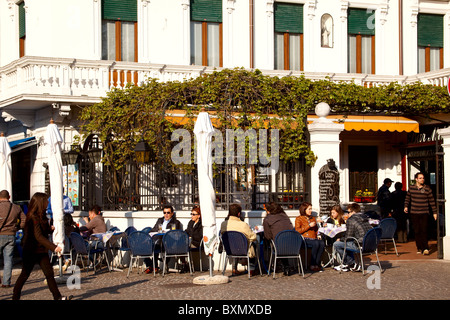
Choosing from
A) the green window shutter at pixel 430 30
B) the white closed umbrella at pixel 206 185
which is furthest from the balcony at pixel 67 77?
the white closed umbrella at pixel 206 185

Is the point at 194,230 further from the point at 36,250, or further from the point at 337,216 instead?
the point at 36,250

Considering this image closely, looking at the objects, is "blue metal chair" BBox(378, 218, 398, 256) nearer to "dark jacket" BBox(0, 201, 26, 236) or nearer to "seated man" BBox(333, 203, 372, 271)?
"seated man" BBox(333, 203, 372, 271)

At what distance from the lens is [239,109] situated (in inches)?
683

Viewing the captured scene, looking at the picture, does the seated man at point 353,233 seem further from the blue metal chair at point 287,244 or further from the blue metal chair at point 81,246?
the blue metal chair at point 81,246

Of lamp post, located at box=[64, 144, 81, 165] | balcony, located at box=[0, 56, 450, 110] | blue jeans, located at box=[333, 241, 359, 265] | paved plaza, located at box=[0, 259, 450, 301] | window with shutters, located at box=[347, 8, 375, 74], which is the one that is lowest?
paved plaza, located at box=[0, 259, 450, 301]

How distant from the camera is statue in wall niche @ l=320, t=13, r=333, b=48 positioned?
24.4 meters

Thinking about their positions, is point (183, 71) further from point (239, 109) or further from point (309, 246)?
point (309, 246)

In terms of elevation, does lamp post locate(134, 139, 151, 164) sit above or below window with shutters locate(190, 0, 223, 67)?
below

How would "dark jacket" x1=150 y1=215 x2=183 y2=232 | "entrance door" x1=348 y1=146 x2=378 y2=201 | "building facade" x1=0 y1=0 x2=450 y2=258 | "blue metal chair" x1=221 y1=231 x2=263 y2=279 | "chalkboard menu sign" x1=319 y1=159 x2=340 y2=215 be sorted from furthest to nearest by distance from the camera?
1. "entrance door" x1=348 y1=146 x2=378 y2=201
2. "building facade" x1=0 y1=0 x2=450 y2=258
3. "chalkboard menu sign" x1=319 y1=159 x2=340 y2=215
4. "dark jacket" x1=150 y1=215 x2=183 y2=232
5. "blue metal chair" x1=221 y1=231 x2=263 y2=279

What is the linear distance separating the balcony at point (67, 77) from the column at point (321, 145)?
4.55 m

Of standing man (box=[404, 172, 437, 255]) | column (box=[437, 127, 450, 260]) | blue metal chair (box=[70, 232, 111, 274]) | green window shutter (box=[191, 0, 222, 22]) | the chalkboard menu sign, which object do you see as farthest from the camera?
green window shutter (box=[191, 0, 222, 22])

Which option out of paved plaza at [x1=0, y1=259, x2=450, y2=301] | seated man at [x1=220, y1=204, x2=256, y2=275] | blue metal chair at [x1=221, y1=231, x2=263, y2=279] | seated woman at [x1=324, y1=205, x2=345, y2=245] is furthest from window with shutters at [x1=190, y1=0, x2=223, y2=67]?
blue metal chair at [x1=221, y1=231, x2=263, y2=279]

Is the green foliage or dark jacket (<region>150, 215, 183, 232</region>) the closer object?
dark jacket (<region>150, 215, 183, 232</region>)

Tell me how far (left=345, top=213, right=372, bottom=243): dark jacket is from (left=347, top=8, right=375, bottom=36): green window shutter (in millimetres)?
12570
